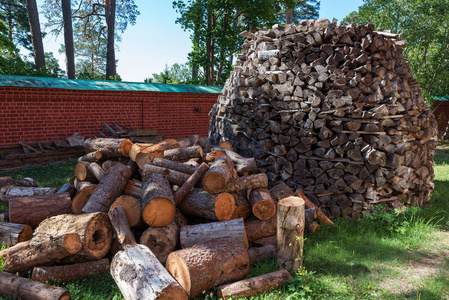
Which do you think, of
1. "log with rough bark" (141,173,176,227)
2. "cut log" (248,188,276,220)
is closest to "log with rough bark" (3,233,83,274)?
"log with rough bark" (141,173,176,227)

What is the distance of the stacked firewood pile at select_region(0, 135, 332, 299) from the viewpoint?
138 inches

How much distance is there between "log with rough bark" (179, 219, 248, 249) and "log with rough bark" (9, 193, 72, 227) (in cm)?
234

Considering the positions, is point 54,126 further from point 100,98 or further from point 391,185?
point 391,185

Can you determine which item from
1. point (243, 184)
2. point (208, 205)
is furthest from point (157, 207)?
point (243, 184)

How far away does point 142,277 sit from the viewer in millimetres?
3229

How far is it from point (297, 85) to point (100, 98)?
322 inches

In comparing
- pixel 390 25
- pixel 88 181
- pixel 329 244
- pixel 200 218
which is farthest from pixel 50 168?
pixel 390 25

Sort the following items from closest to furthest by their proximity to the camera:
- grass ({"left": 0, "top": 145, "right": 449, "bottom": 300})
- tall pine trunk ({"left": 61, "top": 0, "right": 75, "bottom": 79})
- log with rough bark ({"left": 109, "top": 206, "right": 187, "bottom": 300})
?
log with rough bark ({"left": 109, "top": 206, "right": 187, "bottom": 300}) → grass ({"left": 0, "top": 145, "right": 449, "bottom": 300}) → tall pine trunk ({"left": 61, "top": 0, "right": 75, "bottom": 79})

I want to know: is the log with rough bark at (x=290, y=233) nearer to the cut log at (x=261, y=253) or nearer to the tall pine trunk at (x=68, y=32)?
the cut log at (x=261, y=253)

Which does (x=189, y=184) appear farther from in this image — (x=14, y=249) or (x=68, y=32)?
(x=68, y=32)

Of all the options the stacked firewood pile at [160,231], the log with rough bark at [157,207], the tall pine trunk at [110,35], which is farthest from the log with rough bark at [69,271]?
the tall pine trunk at [110,35]

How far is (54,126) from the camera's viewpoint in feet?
34.9

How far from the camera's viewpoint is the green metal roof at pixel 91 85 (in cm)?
978

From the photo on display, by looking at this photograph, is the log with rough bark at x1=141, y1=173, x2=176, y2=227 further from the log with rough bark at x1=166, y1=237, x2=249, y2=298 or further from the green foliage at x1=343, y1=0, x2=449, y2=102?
the green foliage at x1=343, y1=0, x2=449, y2=102
